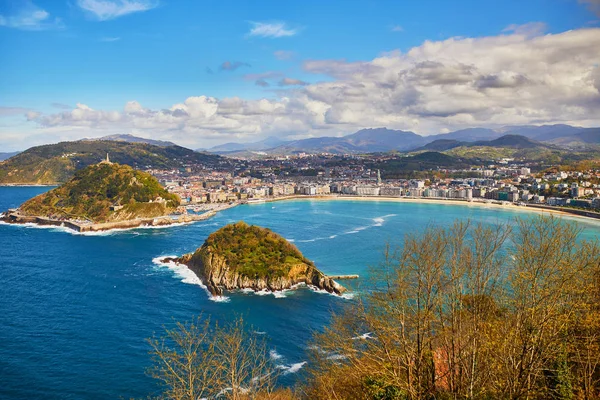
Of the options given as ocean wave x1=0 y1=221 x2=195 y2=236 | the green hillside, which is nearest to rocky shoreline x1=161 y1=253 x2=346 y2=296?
ocean wave x1=0 y1=221 x2=195 y2=236

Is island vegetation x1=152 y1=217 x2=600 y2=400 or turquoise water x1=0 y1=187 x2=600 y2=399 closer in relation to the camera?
island vegetation x1=152 y1=217 x2=600 y2=400

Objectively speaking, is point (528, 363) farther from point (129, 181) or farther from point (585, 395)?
point (129, 181)

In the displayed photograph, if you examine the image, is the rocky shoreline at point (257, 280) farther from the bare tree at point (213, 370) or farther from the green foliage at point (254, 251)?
the bare tree at point (213, 370)

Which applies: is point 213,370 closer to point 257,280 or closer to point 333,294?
point 333,294

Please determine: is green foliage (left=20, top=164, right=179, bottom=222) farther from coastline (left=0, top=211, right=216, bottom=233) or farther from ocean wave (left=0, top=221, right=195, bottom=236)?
ocean wave (left=0, top=221, right=195, bottom=236)

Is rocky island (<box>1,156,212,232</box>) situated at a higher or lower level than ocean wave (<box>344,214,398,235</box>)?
higher

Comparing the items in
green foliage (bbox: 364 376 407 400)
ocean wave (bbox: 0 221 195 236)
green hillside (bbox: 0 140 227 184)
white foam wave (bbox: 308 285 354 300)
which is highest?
green hillside (bbox: 0 140 227 184)

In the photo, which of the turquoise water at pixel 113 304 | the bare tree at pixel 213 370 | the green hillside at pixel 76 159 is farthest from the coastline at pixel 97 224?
the green hillside at pixel 76 159

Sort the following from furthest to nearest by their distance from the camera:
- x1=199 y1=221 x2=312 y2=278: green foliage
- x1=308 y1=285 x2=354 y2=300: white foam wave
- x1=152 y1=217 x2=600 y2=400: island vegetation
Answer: x1=199 y1=221 x2=312 y2=278: green foliage, x1=308 y1=285 x2=354 y2=300: white foam wave, x1=152 y1=217 x2=600 y2=400: island vegetation
